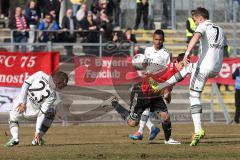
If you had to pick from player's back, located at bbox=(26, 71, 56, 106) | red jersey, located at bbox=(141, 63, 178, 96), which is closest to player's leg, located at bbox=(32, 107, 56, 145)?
player's back, located at bbox=(26, 71, 56, 106)

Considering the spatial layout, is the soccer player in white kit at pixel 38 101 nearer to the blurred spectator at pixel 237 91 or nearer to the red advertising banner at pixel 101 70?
the red advertising banner at pixel 101 70

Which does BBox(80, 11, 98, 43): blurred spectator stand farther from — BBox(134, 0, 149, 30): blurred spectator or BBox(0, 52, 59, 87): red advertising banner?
BBox(0, 52, 59, 87): red advertising banner

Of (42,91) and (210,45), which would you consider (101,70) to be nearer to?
(42,91)

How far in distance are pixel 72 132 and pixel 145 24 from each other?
1248 cm

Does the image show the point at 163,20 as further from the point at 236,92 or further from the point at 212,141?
the point at 212,141

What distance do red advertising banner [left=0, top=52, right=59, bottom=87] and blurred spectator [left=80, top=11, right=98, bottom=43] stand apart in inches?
127

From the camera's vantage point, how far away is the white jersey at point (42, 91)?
52.5 ft

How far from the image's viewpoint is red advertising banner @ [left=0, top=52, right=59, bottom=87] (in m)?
26.8

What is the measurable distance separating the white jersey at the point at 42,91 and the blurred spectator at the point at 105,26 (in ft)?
46.5

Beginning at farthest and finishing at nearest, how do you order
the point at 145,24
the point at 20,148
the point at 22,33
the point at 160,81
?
the point at 145,24 → the point at 22,33 → the point at 160,81 → the point at 20,148

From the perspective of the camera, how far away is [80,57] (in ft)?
90.4

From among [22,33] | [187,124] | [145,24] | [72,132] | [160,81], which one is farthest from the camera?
[145,24]

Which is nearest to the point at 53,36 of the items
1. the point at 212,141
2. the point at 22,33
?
the point at 22,33

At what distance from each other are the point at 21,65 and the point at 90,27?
476 centimetres
